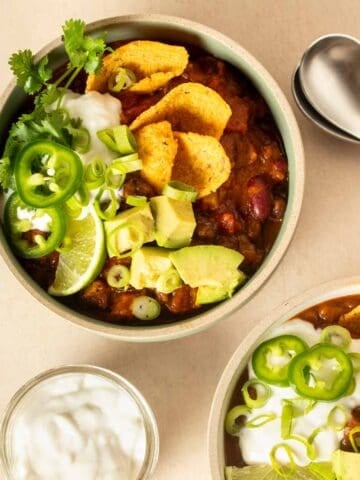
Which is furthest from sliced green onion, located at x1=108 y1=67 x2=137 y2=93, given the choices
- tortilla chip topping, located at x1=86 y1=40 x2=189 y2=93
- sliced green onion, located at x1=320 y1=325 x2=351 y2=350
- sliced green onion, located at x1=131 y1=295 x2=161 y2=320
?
sliced green onion, located at x1=320 y1=325 x2=351 y2=350

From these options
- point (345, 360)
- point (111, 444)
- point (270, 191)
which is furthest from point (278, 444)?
point (270, 191)

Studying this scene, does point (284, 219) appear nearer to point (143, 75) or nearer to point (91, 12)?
point (143, 75)

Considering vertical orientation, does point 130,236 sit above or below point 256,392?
above

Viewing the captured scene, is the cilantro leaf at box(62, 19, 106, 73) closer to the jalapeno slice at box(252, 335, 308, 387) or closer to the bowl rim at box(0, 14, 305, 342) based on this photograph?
the bowl rim at box(0, 14, 305, 342)

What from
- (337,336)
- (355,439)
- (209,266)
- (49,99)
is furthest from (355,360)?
(49,99)

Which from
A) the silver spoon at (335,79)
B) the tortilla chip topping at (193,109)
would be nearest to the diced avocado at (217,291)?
the tortilla chip topping at (193,109)

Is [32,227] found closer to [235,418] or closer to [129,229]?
[129,229]
